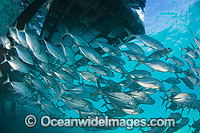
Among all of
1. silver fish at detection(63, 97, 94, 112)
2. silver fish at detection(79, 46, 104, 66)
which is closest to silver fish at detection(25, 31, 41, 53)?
silver fish at detection(79, 46, 104, 66)

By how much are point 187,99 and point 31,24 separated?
8359 mm

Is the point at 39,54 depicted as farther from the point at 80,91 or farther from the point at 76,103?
the point at 76,103

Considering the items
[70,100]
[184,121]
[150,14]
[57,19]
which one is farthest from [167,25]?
[70,100]

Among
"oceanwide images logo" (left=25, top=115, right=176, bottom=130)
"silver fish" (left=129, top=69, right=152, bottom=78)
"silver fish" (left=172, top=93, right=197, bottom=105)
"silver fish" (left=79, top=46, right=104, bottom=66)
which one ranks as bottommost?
"oceanwide images logo" (left=25, top=115, right=176, bottom=130)

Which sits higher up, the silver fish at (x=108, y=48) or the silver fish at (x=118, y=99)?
the silver fish at (x=108, y=48)

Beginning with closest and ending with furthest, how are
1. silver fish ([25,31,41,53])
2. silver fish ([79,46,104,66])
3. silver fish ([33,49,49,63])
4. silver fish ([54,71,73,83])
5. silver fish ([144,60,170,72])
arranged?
silver fish ([25,31,41,53]), silver fish ([33,49,49,63]), silver fish ([79,46,104,66]), silver fish ([144,60,170,72]), silver fish ([54,71,73,83])

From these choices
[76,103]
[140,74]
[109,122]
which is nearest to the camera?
[76,103]

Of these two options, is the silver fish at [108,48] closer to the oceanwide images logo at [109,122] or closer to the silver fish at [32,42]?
the silver fish at [32,42]

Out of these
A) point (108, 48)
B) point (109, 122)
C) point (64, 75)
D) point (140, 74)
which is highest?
point (108, 48)

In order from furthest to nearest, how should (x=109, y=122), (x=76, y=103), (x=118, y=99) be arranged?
(x=109, y=122) → (x=76, y=103) → (x=118, y=99)

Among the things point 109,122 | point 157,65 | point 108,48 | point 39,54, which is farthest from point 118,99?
point 39,54

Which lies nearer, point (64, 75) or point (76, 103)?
point (76, 103)

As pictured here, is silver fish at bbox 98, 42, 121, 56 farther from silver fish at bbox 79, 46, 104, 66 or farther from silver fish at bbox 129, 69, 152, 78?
silver fish at bbox 129, 69, 152, 78

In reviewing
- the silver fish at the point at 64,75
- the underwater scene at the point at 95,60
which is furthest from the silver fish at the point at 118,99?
the silver fish at the point at 64,75
